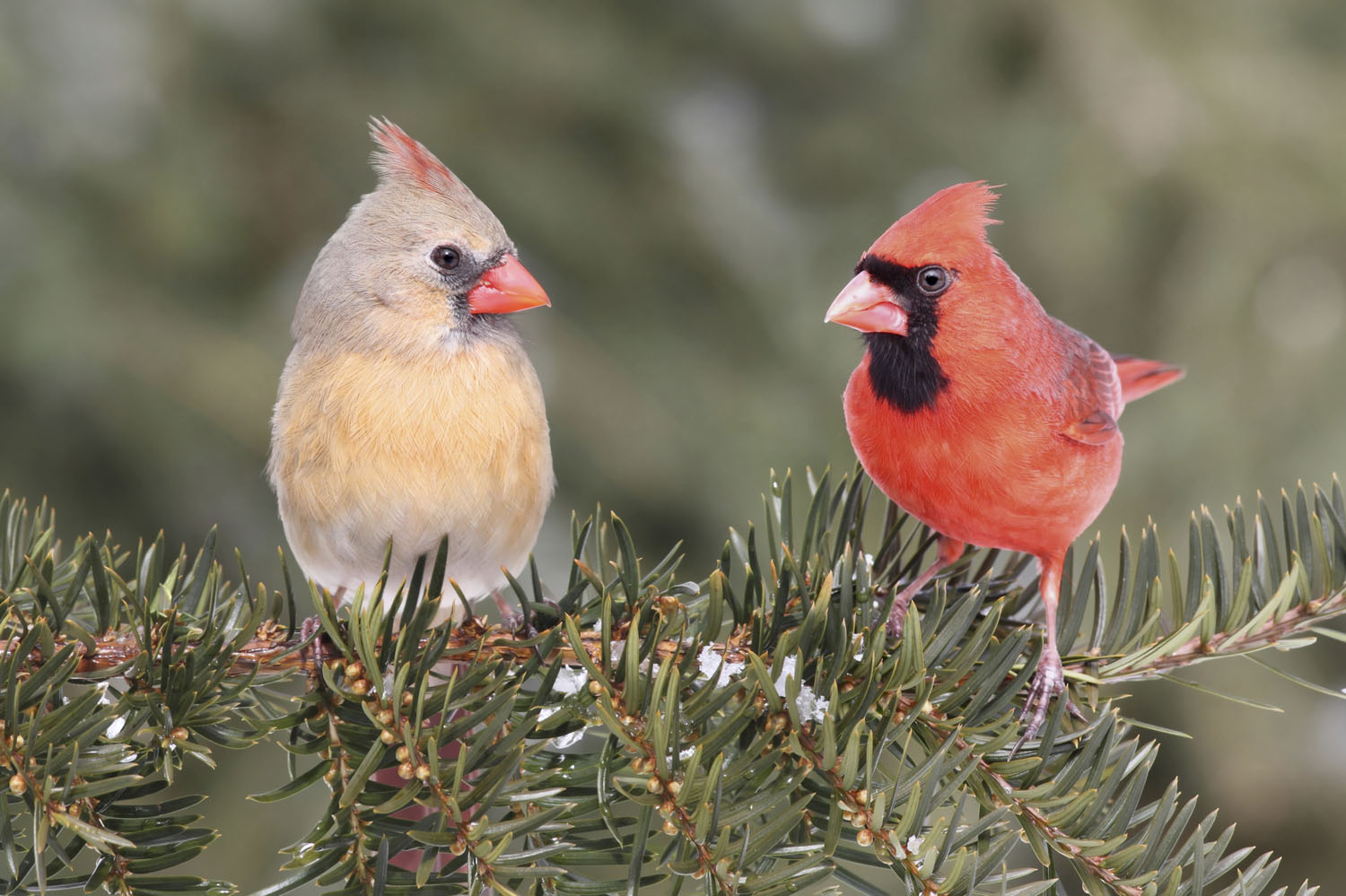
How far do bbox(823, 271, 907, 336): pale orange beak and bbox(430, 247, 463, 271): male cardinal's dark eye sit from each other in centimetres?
49

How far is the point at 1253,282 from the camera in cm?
227

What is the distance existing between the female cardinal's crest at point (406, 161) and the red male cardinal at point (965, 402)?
0.54m

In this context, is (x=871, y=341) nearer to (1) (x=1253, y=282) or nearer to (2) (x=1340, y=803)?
(1) (x=1253, y=282)

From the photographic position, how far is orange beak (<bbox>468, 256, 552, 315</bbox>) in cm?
143

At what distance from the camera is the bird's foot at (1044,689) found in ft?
3.69

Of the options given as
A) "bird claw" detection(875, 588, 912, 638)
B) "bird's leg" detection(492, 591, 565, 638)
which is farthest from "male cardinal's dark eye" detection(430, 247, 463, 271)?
"bird claw" detection(875, 588, 912, 638)

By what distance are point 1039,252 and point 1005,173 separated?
0.61 feet

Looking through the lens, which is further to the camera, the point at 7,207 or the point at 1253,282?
the point at 1253,282

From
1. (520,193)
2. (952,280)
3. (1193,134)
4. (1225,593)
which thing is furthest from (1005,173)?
(1225,593)

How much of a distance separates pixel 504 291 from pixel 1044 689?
0.79 meters

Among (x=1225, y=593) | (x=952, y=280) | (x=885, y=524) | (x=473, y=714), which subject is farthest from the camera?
(x=885, y=524)

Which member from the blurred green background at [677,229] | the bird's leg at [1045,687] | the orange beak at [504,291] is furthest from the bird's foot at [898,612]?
the blurred green background at [677,229]

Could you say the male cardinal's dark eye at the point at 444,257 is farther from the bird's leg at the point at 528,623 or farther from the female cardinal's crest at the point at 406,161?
the bird's leg at the point at 528,623

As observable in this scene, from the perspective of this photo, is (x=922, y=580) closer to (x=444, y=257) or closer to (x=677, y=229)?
(x=444, y=257)
